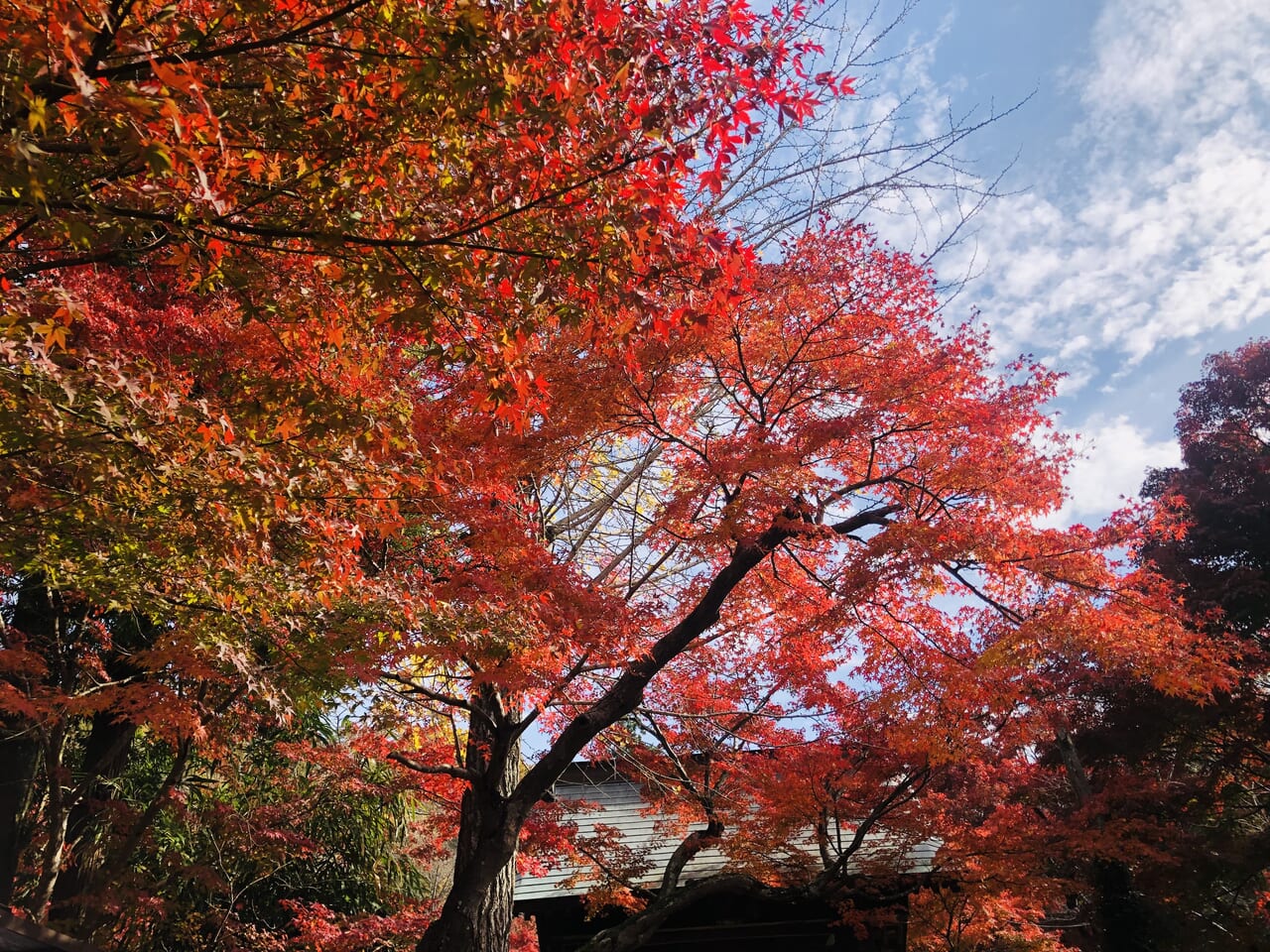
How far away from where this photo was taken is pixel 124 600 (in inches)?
289

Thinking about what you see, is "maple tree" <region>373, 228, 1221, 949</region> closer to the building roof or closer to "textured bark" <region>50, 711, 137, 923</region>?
the building roof

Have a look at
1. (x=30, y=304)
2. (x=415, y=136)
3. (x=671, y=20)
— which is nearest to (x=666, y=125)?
(x=671, y=20)

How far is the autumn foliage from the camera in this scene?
11.5ft

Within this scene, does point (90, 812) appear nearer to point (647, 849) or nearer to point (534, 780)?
point (534, 780)

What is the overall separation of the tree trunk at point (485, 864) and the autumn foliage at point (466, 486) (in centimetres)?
3

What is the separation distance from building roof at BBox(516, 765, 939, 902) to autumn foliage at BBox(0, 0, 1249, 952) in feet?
0.42

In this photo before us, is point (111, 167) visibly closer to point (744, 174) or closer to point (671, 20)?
point (671, 20)

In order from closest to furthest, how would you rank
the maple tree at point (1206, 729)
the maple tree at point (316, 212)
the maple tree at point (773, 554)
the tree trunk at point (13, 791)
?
the maple tree at point (316, 212), the maple tree at point (773, 554), the maple tree at point (1206, 729), the tree trunk at point (13, 791)

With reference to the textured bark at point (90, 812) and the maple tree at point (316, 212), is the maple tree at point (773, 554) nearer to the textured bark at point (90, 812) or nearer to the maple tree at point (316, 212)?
the maple tree at point (316, 212)

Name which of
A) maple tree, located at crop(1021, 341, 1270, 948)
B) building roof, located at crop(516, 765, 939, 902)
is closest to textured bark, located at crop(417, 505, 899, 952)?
building roof, located at crop(516, 765, 939, 902)

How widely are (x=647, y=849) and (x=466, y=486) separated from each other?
16.7ft

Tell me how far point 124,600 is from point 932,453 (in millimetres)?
7426

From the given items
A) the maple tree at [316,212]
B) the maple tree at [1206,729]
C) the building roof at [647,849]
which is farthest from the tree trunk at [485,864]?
the maple tree at [1206,729]

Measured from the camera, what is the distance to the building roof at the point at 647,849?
904 cm
